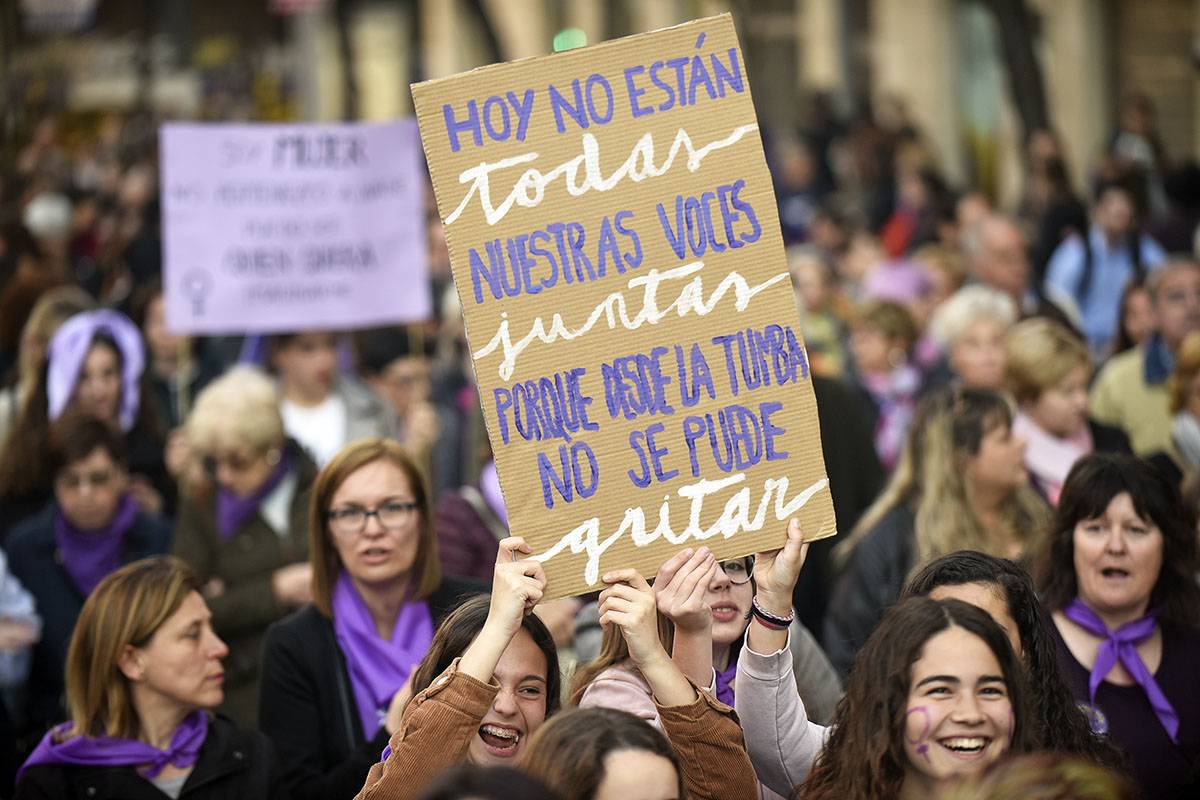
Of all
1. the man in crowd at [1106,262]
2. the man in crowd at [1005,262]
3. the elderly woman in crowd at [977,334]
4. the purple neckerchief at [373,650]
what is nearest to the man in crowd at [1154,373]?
the elderly woman in crowd at [977,334]

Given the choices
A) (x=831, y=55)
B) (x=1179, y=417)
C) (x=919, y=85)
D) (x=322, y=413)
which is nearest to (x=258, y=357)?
(x=322, y=413)

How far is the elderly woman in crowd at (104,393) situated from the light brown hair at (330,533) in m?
2.12

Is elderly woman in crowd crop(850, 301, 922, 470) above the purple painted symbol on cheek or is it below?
above

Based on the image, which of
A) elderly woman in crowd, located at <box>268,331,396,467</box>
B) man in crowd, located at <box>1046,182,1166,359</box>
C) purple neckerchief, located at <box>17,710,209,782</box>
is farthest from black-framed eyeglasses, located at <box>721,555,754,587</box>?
man in crowd, located at <box>1046,182,1166,359</box>

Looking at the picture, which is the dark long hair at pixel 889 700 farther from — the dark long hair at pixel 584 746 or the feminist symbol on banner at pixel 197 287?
the feminist symbol on banner at pixel 197 287

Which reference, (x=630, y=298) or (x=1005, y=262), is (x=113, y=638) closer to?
(x=630, y=298)

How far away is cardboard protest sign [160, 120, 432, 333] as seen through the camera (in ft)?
29.5

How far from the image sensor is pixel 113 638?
5.21 meters

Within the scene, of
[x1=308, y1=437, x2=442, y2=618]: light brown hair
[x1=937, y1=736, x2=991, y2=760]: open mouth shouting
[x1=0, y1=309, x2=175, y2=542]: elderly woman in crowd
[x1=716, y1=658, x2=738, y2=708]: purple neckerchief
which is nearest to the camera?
[x1=937, y1=736, x2=991, y2=760]: open mouth shouting

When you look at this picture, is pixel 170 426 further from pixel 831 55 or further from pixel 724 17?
pixel 831 55

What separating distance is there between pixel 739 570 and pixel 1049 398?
2.61 metres

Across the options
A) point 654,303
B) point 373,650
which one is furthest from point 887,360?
point 654,303

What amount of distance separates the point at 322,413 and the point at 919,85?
16.3 meters

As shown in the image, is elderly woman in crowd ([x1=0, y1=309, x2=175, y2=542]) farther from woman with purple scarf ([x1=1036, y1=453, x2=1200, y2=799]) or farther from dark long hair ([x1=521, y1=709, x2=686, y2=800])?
dark long hair ([x1=521, y1=709, x2=686, y2=800])
